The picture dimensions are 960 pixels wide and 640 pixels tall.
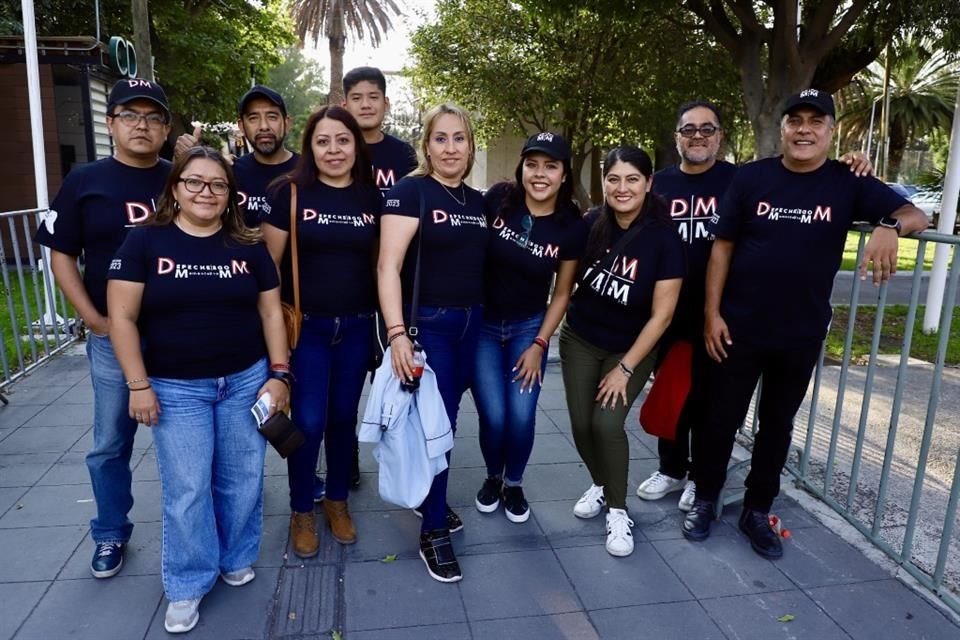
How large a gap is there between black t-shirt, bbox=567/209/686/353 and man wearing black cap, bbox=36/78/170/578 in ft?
6.38

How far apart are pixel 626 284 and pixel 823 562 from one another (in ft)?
5.19

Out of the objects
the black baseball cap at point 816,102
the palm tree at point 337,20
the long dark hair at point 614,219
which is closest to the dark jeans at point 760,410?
the long dark hair at point 614,219

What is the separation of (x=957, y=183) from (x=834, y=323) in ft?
6.82

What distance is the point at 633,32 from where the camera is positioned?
462 inches

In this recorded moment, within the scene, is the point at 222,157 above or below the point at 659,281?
above

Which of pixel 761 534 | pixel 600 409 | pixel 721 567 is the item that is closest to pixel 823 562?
pixel 761 534

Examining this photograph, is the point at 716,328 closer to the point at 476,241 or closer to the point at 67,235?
the point at 476,241

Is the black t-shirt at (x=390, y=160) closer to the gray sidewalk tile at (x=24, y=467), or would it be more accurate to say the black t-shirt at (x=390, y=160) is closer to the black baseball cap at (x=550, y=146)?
the black baseball cap at (x=550, y=146)

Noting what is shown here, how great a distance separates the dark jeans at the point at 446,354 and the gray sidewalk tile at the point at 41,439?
8.79ft

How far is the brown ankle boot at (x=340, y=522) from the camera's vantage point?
3332 mm

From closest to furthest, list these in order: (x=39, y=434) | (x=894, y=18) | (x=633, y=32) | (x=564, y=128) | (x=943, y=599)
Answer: (x=943, y=599) < (x=39, y=434) < (x=894, y=18) < (x=633, y=32) < (x=564, y=128)

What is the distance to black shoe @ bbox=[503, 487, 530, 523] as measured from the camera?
11.7 ft

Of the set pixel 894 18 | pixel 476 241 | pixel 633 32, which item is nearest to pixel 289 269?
pixel 476 241

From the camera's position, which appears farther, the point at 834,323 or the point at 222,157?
the point at 834,323
